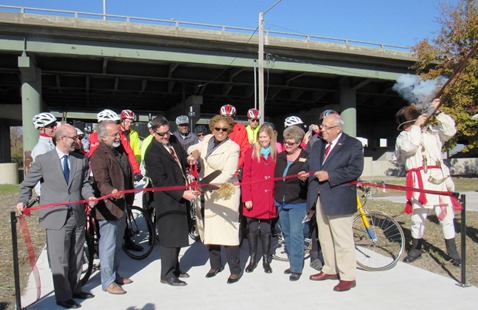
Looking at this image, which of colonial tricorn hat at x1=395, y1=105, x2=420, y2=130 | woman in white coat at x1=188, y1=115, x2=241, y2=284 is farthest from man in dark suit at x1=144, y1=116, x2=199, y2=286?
colonial tricorn hat at x1=395, y1=105, x2=420, y2=130

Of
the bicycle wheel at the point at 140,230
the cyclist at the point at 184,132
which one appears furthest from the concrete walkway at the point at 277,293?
the cyclist at the point at 184,132

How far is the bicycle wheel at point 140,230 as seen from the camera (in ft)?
20.3

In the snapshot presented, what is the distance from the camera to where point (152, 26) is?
68.6 ft

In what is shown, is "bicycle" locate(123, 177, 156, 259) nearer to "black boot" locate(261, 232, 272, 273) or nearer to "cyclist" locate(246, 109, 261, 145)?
"black boot" locate(261, 232, 272, 273)

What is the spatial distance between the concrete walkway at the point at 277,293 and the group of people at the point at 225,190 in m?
0.16

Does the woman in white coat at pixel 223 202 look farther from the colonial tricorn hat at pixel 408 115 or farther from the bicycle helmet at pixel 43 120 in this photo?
the colonial tricorn hat at pixel 408 115

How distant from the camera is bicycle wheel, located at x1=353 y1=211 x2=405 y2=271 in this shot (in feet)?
18.0

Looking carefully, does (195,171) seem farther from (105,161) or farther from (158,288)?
(158,288)

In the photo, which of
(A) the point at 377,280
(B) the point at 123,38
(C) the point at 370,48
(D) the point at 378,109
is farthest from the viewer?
(D) the point at 378,109

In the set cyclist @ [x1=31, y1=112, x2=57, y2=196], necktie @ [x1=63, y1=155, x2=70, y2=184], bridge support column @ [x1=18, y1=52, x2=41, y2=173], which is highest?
bridge support column @ [x1=18, y1=52, x2=41, y2=173]

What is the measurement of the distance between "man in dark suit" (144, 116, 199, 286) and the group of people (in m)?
0.01

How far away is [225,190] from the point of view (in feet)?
16.1

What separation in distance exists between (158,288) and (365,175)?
24723 mm

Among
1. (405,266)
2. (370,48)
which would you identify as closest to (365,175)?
(370,48)
